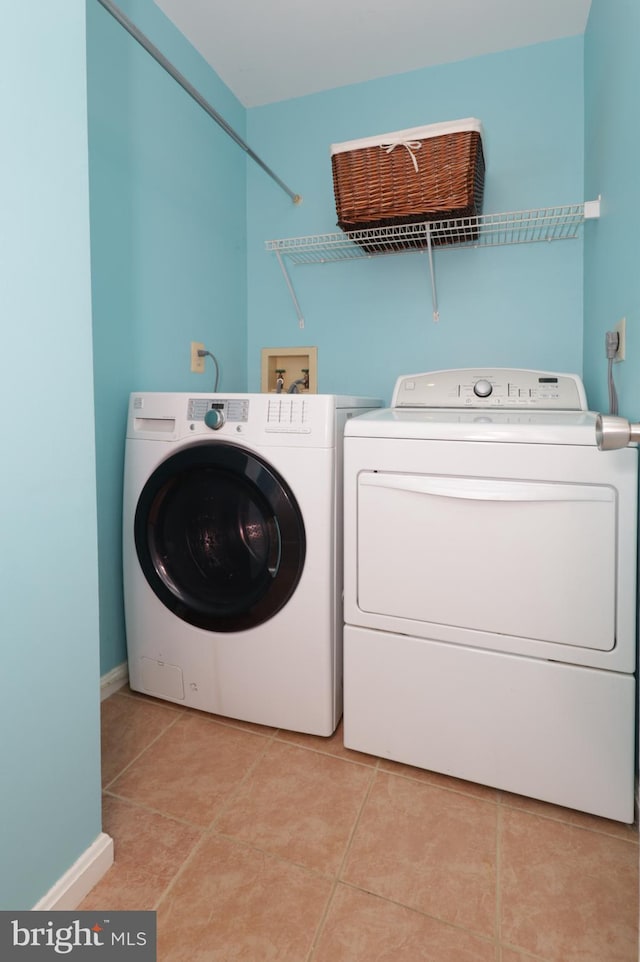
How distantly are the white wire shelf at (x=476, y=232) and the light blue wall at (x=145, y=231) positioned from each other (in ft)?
1.10

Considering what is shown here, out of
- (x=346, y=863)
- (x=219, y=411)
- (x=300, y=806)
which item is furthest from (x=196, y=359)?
(x=346, y=863)

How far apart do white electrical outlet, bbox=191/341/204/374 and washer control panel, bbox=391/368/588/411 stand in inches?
32.1

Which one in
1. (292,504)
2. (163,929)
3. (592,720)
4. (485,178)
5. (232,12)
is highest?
(232,12)

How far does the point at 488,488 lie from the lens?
121 centimetres

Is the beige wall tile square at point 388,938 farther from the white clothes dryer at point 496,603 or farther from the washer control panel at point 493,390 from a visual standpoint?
the washer control panel at point 493,390

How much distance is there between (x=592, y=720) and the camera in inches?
46.8

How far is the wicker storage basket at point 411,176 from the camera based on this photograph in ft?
5.55

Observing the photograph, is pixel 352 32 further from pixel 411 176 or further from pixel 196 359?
pixel 196 359

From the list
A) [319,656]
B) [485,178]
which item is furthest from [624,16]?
[319,656]

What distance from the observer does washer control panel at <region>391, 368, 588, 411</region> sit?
5.42 ft

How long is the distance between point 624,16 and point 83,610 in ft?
6.06

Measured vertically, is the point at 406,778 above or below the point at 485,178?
below

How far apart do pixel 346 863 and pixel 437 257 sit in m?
2.04

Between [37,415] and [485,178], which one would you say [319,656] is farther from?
[485,178]
